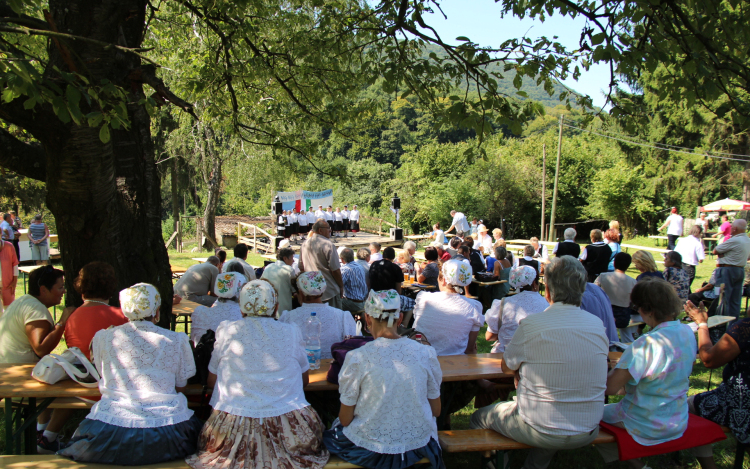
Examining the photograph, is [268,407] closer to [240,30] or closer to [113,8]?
[113,8]

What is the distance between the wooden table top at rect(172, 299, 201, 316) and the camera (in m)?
5.30

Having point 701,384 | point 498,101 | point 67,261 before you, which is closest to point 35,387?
point 67,261

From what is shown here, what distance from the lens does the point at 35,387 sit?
2889mm

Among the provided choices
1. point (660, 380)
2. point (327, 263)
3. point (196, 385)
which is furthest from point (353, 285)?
point (660, 380)

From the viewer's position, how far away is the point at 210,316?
3.76 metres

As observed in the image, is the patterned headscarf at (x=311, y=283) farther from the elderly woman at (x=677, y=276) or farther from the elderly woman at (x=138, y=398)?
the elderly woman at (x=677, y=276)

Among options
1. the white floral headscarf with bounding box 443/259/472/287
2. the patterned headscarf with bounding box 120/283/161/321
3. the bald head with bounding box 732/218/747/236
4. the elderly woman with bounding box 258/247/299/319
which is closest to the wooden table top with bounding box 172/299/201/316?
the elderly woman with bounding box 258/247/299/319

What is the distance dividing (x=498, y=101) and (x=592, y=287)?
1.94m

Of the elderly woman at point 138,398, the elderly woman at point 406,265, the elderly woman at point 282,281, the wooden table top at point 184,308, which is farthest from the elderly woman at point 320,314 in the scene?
the elderly woman at point 406,265

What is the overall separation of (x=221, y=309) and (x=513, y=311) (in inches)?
90.3

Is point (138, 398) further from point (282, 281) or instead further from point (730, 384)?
point (730, 384)

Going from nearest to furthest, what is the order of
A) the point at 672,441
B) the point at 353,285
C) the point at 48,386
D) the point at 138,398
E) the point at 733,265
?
1. the point at 138,398
2. the point at 672,441
3. the point at 48,386
4. the point at 353,285
5. the point at 733,265

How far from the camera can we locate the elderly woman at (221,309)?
146 inches

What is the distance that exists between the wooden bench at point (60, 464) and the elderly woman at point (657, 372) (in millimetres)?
1258
